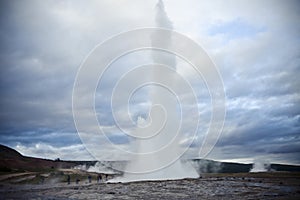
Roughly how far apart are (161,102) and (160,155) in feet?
29.4

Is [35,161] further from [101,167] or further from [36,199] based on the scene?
[36,199]

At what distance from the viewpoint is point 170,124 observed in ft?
181

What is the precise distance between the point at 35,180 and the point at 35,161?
99319 millimetres

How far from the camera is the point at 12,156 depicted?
157875 millimetres

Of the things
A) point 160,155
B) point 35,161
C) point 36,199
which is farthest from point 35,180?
point 35,161

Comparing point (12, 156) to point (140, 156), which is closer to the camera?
point (140, 156)

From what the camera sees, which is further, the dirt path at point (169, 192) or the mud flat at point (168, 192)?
the mud flat at point (168, 192)

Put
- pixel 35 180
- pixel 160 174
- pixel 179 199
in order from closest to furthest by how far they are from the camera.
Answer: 1. pixel 179 199
2. pixel 160 174
3. pixel 35 180

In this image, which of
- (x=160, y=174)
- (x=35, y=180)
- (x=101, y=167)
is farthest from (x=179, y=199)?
(x=101, y=167)

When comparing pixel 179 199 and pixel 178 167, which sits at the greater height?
pixel 178 167

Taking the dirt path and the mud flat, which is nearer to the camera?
the dirt path

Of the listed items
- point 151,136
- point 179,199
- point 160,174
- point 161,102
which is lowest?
point 179,199

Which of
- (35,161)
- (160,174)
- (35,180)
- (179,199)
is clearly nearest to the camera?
(179,199)

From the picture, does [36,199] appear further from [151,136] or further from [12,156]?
[12,156]
